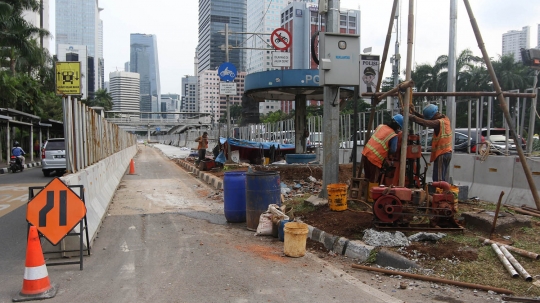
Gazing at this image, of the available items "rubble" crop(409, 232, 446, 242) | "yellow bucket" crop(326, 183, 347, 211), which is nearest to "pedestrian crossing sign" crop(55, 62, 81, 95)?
"yellow bucket" crop(326, 183, 347, 211)

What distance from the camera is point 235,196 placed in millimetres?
8656

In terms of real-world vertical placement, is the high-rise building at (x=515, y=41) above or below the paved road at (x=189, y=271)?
above

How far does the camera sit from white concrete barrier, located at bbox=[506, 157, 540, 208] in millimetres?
8500

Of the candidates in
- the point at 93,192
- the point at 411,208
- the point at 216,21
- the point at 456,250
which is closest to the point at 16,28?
the point at 216,21

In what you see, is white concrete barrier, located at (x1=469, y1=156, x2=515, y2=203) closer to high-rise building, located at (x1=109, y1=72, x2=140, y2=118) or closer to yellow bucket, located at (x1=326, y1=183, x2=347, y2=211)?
yellow bucket, located at (x1=326, y1=183, x2=347, y2=211)

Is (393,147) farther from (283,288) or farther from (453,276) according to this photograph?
(283,288)

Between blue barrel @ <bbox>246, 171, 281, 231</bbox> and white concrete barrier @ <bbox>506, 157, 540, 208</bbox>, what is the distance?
5.04 metres

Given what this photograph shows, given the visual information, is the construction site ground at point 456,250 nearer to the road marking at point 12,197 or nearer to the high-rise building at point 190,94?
the road marking at point 12,197

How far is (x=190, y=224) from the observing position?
863 cm

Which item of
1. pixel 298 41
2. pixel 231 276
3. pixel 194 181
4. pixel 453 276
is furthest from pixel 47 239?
pixel 298 41

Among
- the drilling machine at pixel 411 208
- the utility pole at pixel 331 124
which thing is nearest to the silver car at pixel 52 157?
the utility pole at pixel 331 124

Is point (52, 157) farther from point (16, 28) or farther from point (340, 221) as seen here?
point (16, 28)

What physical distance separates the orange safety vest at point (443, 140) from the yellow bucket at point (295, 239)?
356 cm

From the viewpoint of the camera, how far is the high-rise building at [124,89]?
177m
